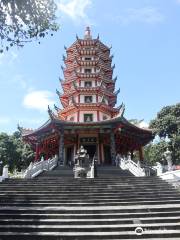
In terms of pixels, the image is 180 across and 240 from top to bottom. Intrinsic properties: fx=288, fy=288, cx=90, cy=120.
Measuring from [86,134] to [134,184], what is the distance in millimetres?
11848

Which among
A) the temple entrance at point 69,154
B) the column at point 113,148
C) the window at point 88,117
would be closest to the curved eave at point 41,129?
the temple entrance at point 69,154

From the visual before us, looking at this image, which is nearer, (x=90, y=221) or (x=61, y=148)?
(x=90, y=221)

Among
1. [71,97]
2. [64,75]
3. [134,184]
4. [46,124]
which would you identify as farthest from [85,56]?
[134,184]

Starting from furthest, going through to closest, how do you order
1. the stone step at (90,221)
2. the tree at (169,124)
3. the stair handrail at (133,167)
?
the tree at (169,124), the stair handrail at (133,167), the stone step at (90,221)

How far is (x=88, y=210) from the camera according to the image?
385 inches

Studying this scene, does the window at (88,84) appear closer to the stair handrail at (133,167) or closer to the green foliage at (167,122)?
the stair handrail at (133,167)

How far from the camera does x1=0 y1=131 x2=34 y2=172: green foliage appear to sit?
34.8 metres

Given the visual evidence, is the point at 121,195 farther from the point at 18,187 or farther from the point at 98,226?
the point at 18,187

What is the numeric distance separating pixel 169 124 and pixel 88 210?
2627 centimetres

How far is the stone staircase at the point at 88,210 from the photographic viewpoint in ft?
27.4

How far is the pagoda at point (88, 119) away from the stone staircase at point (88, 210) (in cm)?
827

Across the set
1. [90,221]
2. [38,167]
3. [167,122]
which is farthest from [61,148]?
[167,122]

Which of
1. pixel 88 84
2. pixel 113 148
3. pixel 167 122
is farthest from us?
pixel 167 122

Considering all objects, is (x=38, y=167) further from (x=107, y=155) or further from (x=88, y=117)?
(x=107, y=155)
